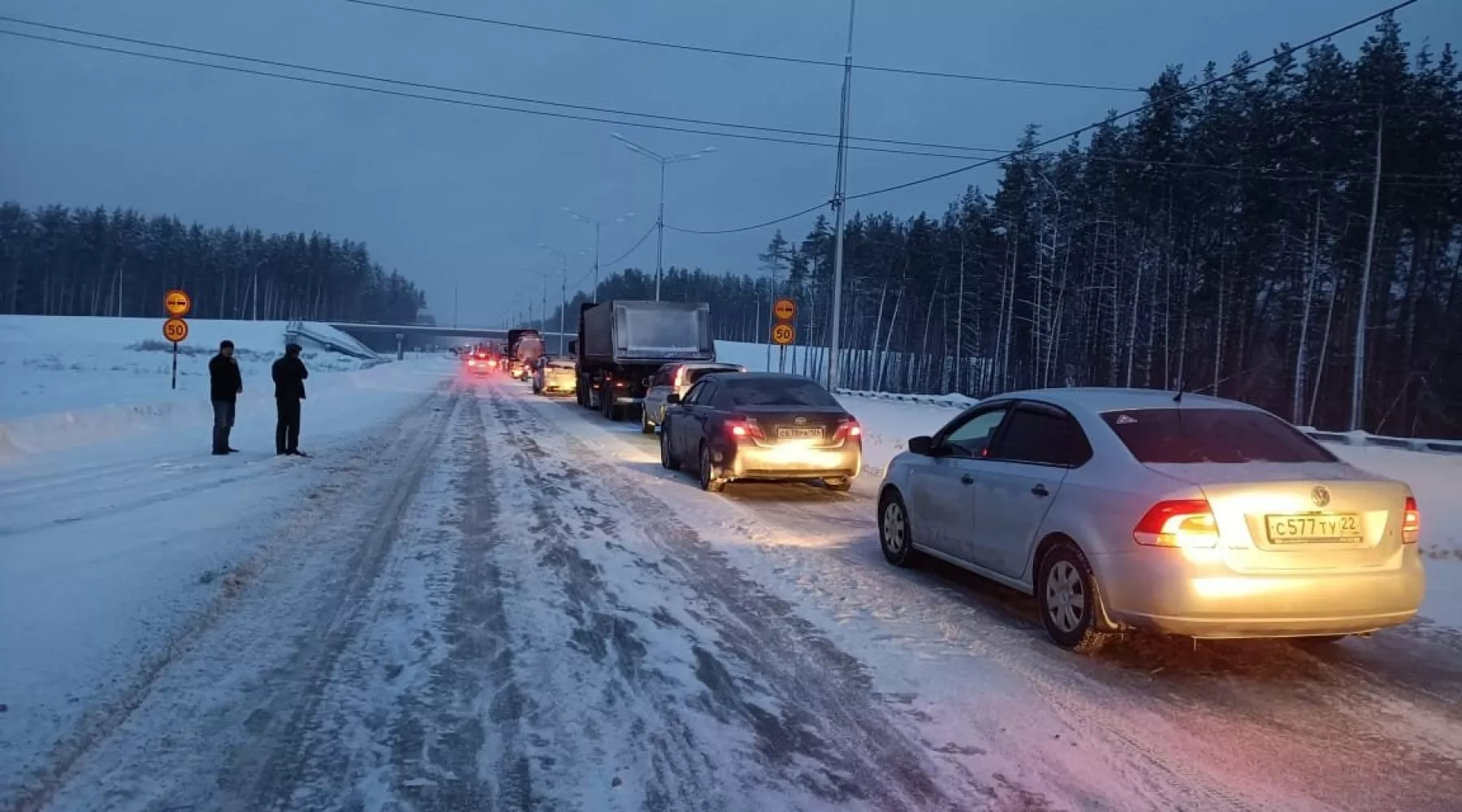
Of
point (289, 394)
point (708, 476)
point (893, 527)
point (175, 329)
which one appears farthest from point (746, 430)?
point (175, 329)

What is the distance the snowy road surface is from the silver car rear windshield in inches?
46.8

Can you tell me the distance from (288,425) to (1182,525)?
13458 mm

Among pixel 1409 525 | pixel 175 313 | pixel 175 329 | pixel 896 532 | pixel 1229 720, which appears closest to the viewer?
pixel 1229 720

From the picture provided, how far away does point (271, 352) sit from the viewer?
9275 cm

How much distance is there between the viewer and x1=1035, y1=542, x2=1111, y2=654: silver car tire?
5828 millimetres

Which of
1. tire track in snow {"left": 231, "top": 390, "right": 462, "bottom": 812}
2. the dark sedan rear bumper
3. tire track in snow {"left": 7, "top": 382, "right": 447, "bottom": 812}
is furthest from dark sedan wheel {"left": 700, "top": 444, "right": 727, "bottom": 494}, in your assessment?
tire track in snow {"left": 7, "top": 382, "right": 447, "bottom": 812}

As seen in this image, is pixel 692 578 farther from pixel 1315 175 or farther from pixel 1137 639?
pixel 1315 175

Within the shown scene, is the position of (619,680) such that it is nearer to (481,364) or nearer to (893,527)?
(893,527)

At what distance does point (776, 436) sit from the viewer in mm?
12516

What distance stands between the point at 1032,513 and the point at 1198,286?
45.9 metres

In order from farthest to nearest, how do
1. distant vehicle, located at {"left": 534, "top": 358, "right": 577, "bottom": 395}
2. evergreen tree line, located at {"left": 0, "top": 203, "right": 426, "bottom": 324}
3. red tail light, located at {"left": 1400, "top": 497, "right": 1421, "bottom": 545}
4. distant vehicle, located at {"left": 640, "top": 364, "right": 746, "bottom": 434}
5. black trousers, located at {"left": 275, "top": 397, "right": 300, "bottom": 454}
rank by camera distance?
evergreen tree line, located at {"left": 0, "top": 203, "right": 426, "bottom": 324} → distant vehicle, located at {"left": 534, "top": 358, "right": 577, "bottom": 395} → distant vehicle, located at {"left": 640, "top": 364, "right": 746, "bottom": 434} → black trousers, located at {"left": 275, "top": 397, "right": 300, "bottom": 454} → red tail light, located at {"left": 1400, "top": 497, "right": 1421, "bottom": 545}

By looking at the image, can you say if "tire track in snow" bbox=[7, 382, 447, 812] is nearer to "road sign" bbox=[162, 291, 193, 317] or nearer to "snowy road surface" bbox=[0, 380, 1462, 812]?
"snowy road surface" bbox=[0, 380, 1462, 812]

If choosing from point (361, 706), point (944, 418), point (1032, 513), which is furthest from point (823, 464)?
point (944, 418)

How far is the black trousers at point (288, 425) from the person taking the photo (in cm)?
1521
